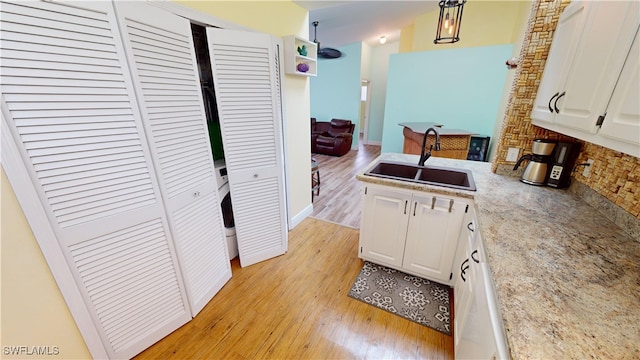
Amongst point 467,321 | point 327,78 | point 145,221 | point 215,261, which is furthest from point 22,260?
point 327,78

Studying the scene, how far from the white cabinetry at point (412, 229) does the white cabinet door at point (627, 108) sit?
0.83 meters

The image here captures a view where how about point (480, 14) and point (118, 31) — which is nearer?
point (118, 31)

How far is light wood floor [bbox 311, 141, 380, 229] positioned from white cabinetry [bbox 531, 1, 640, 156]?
2150mm

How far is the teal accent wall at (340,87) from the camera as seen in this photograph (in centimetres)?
671

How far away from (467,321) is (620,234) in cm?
82

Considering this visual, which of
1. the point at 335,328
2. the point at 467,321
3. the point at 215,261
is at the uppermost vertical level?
the point at 467,321

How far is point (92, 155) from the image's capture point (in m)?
1.16

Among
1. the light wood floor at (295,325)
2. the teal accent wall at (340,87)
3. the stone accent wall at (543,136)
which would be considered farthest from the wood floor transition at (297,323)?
the teal accent wall at (340,87)

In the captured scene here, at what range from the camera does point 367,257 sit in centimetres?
223

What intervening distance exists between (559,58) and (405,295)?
1887mm

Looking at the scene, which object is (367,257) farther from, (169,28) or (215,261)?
(169,28)

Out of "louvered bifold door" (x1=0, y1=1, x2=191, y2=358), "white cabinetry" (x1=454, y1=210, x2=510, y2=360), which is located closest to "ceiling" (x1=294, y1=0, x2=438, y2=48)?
"louvered bifold door" (x1=0, y1=1, x2=191, y2=358)

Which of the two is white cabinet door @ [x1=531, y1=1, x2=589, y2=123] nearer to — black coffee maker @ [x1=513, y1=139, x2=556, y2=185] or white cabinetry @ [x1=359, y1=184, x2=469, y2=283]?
black coffee maker @ [x1=513, y1=139, x2=556, y2=185]

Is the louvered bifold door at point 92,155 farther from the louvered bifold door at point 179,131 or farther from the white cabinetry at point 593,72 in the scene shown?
the white cabinetry at point 593,72
